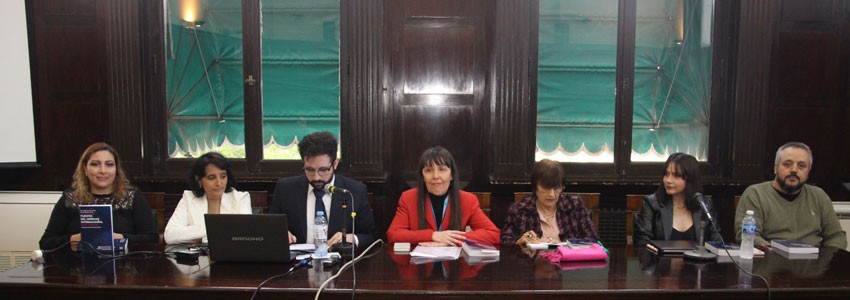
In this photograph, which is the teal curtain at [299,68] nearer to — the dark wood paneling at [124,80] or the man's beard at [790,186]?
the dark wood paneling at [124,80]

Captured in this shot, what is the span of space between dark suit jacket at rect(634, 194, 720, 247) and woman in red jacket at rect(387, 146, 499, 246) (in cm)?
76

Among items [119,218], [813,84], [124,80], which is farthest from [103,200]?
[813,84]

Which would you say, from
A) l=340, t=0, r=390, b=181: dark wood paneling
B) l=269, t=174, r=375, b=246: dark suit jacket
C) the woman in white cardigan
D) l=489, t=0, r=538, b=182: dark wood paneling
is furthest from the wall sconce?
l=489, t=0, r=538, b=182: dark wood paneling

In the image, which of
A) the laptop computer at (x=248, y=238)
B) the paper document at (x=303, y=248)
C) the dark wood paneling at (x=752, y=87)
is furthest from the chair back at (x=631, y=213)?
the laptop computer at (x=248, y=238)

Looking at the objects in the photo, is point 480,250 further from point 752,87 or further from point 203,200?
point 752,87

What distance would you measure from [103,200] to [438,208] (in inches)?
67.0

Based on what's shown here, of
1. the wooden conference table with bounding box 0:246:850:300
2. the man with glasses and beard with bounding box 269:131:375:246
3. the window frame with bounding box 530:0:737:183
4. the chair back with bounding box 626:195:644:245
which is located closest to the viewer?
the wooden conference table with bounding box 0:246:850:300

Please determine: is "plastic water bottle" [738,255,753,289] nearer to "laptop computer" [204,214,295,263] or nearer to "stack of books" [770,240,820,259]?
"stack of books" [770,240,820,259]

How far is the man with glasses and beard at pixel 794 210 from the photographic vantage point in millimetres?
2758

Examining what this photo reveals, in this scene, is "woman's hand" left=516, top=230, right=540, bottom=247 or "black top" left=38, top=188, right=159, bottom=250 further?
"black top" left=38, top=188, right=159, bottom=250

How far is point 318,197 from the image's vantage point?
103 inches

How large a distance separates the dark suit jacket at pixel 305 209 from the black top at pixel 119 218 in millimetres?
651

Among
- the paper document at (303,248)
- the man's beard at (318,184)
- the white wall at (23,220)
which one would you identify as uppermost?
the man's beard at (318,184)

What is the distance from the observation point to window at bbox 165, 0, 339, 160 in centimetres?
371
